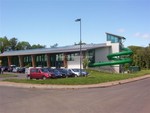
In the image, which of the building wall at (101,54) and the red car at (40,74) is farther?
the building wall at (101,54)

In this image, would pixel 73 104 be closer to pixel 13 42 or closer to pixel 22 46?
pixel 13 42

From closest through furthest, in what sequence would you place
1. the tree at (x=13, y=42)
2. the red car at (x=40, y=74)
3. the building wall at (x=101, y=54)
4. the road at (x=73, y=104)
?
the road at (x=73, y=104) < the red car at (x=40, y=74) < the building wall at (x=101, y=54) < the tree at (x=13, y=42)

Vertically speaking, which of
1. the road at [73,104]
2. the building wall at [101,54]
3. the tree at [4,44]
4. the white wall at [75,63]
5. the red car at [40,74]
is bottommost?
the road at [73,104]

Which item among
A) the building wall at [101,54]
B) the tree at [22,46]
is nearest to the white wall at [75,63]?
the building wall at [101,54]

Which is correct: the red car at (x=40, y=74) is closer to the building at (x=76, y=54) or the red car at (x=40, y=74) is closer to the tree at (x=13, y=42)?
the building at (x=76, y=54)

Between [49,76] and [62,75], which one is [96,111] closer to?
[49,76]

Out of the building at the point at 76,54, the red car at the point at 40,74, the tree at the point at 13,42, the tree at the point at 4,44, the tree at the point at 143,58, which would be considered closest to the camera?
the red car at the point at 40,74

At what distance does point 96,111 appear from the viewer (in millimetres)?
12656

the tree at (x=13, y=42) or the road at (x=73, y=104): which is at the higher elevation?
the tree at (x=13, y=42)

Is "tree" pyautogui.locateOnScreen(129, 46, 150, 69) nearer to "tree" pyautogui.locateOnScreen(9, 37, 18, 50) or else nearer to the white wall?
the white wall

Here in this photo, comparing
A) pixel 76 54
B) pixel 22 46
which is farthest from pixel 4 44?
pixel 76 54

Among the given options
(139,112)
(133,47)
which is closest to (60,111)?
(139,112)

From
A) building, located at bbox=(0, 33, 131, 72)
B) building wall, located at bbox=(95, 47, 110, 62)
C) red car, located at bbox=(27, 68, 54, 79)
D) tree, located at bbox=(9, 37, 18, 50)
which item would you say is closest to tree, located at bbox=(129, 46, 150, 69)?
building, located at bbox=(0, 33, 131, 72)

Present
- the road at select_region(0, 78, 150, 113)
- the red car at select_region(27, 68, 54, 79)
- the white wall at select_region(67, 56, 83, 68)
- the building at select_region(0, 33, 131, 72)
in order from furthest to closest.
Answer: the building at select_region(0, 33, 131, 72), the white wall at select_region(67, 56, 83, 68), the red car at select_region(27, 68, 54, 79), the road at select_region(0, 78, 150, 113)
